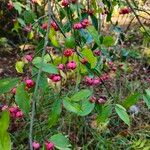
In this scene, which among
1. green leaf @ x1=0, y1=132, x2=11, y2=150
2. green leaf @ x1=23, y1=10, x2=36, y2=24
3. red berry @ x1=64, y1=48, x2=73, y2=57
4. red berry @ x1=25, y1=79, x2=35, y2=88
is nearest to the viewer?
green leaf @ x1=0, y1=132, x2=11, y2=150

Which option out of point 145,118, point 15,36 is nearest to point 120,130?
point 145,118

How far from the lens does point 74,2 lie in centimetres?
153

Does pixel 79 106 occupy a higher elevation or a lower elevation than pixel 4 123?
lower

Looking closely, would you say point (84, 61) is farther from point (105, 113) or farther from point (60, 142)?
point (60, 142)

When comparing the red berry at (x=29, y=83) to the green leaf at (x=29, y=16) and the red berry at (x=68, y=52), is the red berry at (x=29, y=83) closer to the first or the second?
the red berry at (x=68, y=52)

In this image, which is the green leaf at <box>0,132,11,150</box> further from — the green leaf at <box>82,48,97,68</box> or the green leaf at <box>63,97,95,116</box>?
the green leaf at <box>82,48,97,68</box>

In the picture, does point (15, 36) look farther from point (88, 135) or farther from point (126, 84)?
point (88, 135)

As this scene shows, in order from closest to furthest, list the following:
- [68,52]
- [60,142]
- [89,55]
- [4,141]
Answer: [4,141], [60,142], [89,55], [68,52]

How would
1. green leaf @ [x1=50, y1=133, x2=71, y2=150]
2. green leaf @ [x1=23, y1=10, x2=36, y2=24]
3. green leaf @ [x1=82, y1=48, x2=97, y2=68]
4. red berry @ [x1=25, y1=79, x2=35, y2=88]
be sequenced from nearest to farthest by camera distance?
green leaf @ [x1=50, y1=133, x2=71, y2=150], red berry @ [x1=25, y1=79, x2=35, y2=88], green leaf @ [x1=82, y1=48, x2=97, y2=68], green leaf @ [x1=23, y1=10, x2=36, y2=24]

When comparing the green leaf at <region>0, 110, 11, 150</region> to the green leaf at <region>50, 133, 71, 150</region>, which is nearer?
the green leaf at <region>0, 110, 11, 150</region>

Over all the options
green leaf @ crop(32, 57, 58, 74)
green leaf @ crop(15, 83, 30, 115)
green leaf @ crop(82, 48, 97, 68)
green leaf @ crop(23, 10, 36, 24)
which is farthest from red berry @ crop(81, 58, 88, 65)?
green leaf @ crop(23, 10, 36, 24)

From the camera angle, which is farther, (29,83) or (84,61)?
(84,61)

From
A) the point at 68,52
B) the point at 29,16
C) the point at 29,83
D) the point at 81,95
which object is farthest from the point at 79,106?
the point at 29,16

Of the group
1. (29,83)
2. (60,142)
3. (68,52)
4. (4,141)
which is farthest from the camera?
(68,52)
